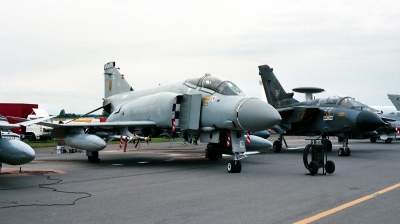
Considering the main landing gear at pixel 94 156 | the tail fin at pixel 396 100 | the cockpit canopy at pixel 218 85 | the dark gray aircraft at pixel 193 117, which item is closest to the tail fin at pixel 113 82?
the dark gray aircraft at pixel 193 117

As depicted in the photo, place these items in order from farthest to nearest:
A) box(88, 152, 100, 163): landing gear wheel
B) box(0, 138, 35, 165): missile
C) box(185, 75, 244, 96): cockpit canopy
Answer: box(88, 152, 100, 163): landing gear wheel → box(185, 75, 244, 96): cockpit canopy → box(0, 138, 35, 165): missile

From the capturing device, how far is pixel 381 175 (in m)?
11.1

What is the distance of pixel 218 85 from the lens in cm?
1362

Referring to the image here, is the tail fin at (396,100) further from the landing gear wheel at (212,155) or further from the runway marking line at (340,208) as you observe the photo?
the runway marking line at (340,208)

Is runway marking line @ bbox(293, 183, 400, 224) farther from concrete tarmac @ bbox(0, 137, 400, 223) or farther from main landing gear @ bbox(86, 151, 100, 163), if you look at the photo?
main landing gear @ bbox(86, 151, 100, 163)

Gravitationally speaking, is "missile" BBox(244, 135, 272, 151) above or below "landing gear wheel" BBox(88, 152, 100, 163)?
above

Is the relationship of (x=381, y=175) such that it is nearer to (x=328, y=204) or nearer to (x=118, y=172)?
(x=328, y=204)

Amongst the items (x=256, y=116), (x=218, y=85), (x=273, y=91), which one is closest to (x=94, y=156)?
(x=218, y=85)

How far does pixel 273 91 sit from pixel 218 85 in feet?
36.3

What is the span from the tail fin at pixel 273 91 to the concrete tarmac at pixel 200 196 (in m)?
11.5

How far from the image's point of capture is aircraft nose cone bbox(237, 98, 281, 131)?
471 inches

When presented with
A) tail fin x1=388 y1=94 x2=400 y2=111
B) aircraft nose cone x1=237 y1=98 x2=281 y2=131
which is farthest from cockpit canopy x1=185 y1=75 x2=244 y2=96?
tail fin x1=388 y1=94 x2=400 y2=111

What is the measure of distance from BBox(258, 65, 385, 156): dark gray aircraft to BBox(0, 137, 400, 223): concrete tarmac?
5.96 m

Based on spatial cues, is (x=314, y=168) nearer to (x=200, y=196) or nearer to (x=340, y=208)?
(x=200, y=196)
